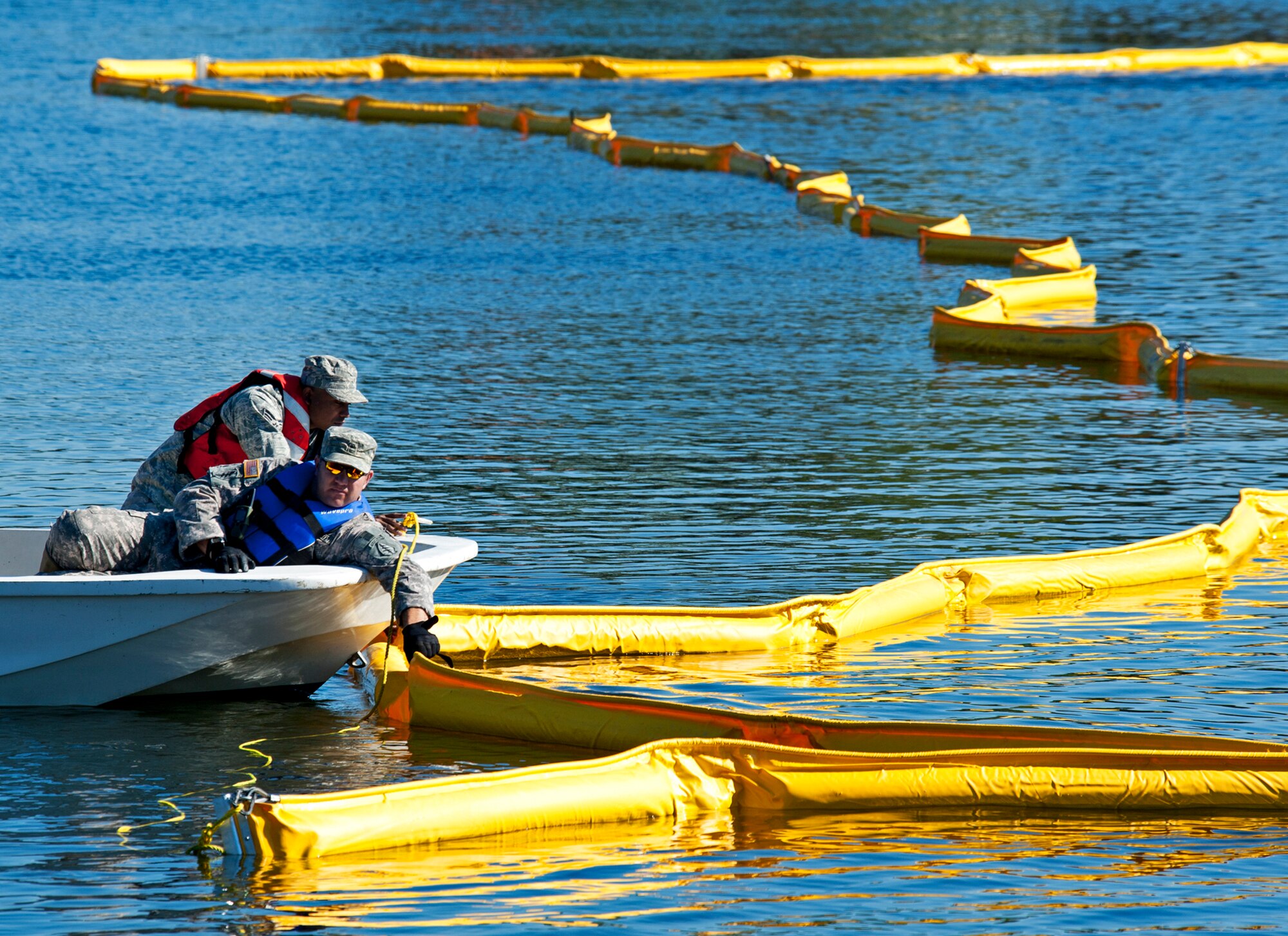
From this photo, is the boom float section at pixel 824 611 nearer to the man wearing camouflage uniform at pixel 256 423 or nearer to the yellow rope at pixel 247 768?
the yellow rope at pixel 247 768

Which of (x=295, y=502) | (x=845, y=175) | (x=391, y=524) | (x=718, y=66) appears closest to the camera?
(x=295, y=502)

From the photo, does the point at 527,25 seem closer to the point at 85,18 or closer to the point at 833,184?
the point at 85,18

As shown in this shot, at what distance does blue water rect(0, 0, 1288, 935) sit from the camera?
275 inches

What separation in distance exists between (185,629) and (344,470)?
99 cm

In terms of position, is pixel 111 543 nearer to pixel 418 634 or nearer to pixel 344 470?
pixel 344 470

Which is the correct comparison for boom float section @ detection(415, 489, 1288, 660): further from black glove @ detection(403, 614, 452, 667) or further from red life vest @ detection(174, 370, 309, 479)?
red life vest @ detection(174, 370, 309, 479)

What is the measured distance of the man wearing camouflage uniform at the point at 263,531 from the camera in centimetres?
848

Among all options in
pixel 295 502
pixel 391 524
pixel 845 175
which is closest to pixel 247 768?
pixel 295 502

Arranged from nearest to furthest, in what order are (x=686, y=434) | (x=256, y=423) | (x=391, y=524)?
(x=256, y=423) → (x=391, y=524) → (x=686, y=434)

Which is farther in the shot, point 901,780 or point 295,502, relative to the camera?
point 295,502

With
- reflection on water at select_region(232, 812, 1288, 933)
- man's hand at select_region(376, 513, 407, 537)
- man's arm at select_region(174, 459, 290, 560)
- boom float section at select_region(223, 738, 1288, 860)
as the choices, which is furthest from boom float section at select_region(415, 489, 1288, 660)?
reflection on water at select_region(232, 812, 1288, 933)

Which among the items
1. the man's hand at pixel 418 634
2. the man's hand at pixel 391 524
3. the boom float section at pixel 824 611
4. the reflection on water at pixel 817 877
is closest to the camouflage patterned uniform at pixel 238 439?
the man's hand at pixel 391 524

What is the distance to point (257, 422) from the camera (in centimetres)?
896

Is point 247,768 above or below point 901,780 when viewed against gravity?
below
